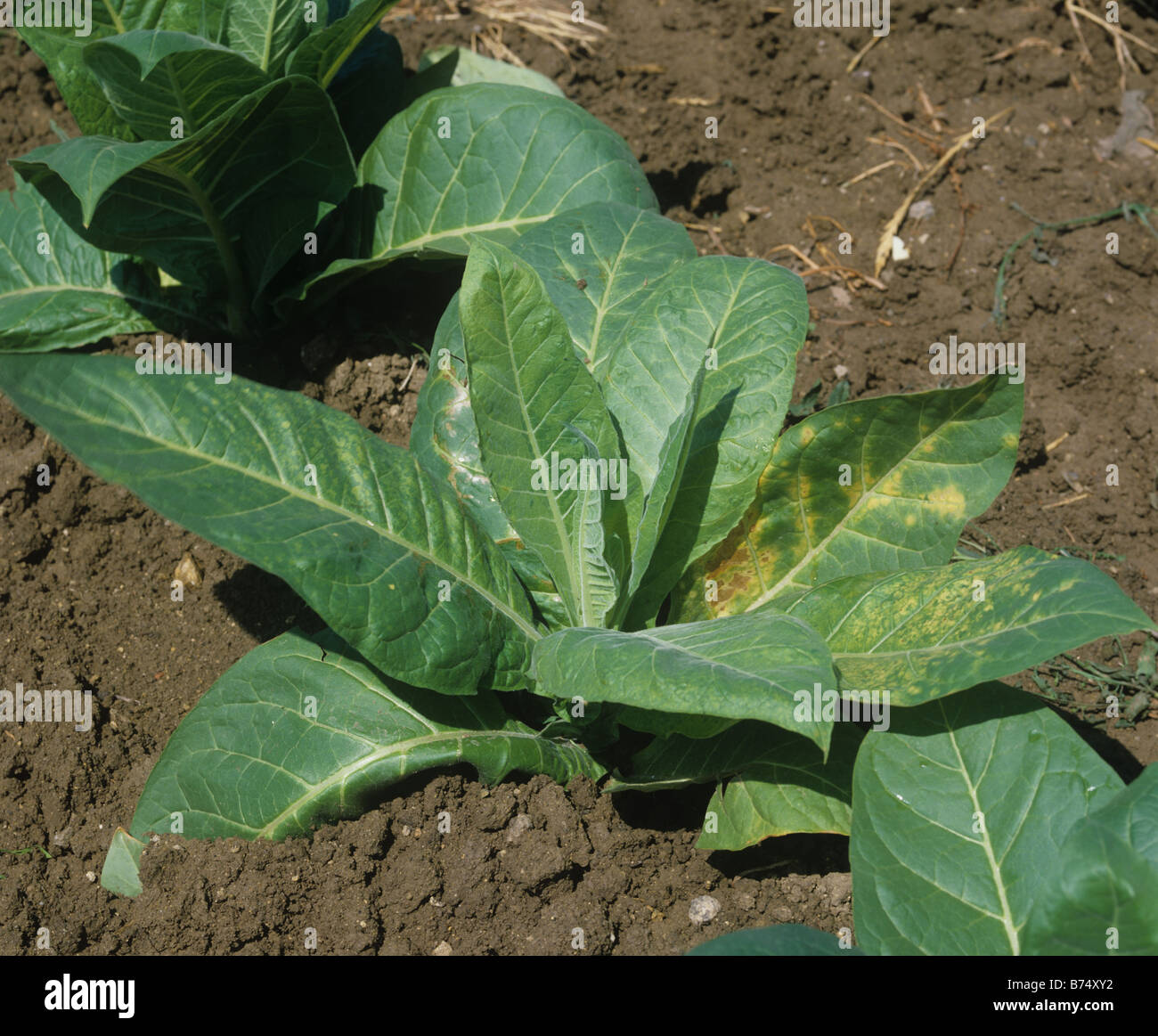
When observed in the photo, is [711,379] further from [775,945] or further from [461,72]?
[461,72]

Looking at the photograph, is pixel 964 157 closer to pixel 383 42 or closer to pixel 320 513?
pixel 383 42

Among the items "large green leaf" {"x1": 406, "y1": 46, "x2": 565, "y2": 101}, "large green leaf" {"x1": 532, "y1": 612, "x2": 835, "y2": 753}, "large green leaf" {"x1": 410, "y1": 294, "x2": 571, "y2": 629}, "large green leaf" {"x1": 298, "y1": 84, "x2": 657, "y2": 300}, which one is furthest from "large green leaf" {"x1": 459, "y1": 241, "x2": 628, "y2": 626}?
"large green leaf" {"x1": 406, "y1": 46, "x2": 565, "y2": 101}

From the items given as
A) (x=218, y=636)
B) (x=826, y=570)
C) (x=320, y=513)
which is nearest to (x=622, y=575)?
(x=826, y=570)

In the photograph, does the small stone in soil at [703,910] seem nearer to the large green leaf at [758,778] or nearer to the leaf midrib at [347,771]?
the large green leaf at [758,778]

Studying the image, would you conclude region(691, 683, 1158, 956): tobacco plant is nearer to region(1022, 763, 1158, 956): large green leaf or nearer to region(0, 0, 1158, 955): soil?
region(1022, 763, 1158, 956): large green leaf

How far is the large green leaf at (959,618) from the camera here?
161 cm

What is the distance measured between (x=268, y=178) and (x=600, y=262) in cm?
85

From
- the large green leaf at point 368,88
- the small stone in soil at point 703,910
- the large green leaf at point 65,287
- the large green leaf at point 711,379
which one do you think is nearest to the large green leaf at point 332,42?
the large green leaf at point 368,88

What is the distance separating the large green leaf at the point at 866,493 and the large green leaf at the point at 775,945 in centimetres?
71

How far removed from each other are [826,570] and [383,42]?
1.96 m

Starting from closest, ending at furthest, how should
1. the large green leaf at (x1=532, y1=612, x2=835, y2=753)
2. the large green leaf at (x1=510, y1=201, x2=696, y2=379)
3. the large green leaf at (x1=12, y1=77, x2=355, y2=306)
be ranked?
the large green leaf at (x1=532, y1=612, x2=835, y2=753) → the large green leaf at (x1=12, y1=77, x2=355, y2=306) → the large green leaf at (x1=510, y1=201, x2=696, y2=379)

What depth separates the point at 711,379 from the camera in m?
2.14

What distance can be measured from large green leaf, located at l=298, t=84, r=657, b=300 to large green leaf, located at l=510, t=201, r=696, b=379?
231 mm

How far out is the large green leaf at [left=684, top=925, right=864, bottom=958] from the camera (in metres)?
1.52
